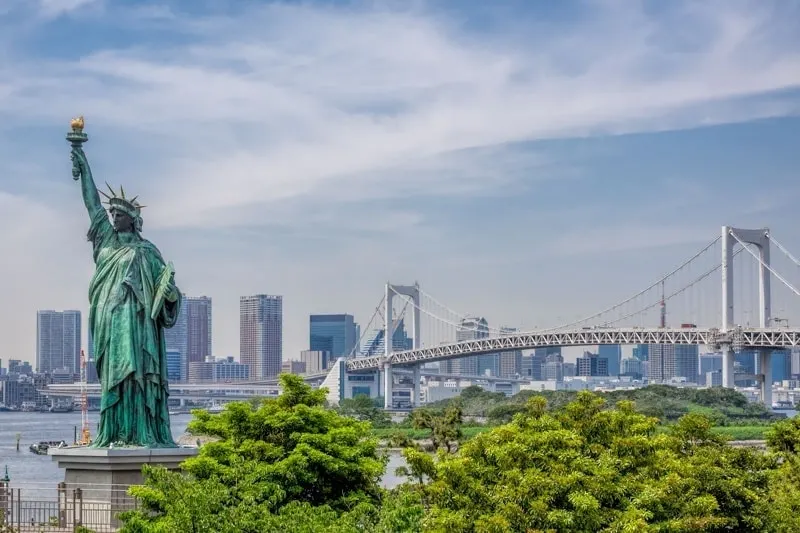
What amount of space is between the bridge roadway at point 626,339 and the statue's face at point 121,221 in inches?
3043

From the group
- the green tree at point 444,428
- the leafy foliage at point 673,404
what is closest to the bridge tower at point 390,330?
the leafy foliage at point 673,404

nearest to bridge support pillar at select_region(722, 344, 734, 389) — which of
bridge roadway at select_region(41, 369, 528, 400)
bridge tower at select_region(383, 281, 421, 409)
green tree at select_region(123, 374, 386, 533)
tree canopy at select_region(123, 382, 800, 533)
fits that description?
bridge tower at select_region(383, 281, 421, 409)

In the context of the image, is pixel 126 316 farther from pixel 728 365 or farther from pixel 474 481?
pixel 728 365

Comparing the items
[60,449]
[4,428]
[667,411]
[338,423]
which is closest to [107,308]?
[60,449]

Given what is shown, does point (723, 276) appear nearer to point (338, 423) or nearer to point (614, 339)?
point (614, 339)

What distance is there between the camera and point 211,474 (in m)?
20.0

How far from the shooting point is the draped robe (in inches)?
837

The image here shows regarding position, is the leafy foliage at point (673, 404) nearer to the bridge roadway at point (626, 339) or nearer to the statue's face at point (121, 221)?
the bridge roadway at point (626, 339)

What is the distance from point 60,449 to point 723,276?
8717 centimetres

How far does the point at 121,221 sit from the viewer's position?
72.1ft

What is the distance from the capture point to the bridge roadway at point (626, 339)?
97875 mm

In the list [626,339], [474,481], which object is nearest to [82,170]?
[474,481]

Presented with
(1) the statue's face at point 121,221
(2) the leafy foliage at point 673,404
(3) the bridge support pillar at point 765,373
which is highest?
(1) the statue's face at point 121,221

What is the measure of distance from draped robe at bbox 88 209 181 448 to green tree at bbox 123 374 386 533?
0.90 metres
